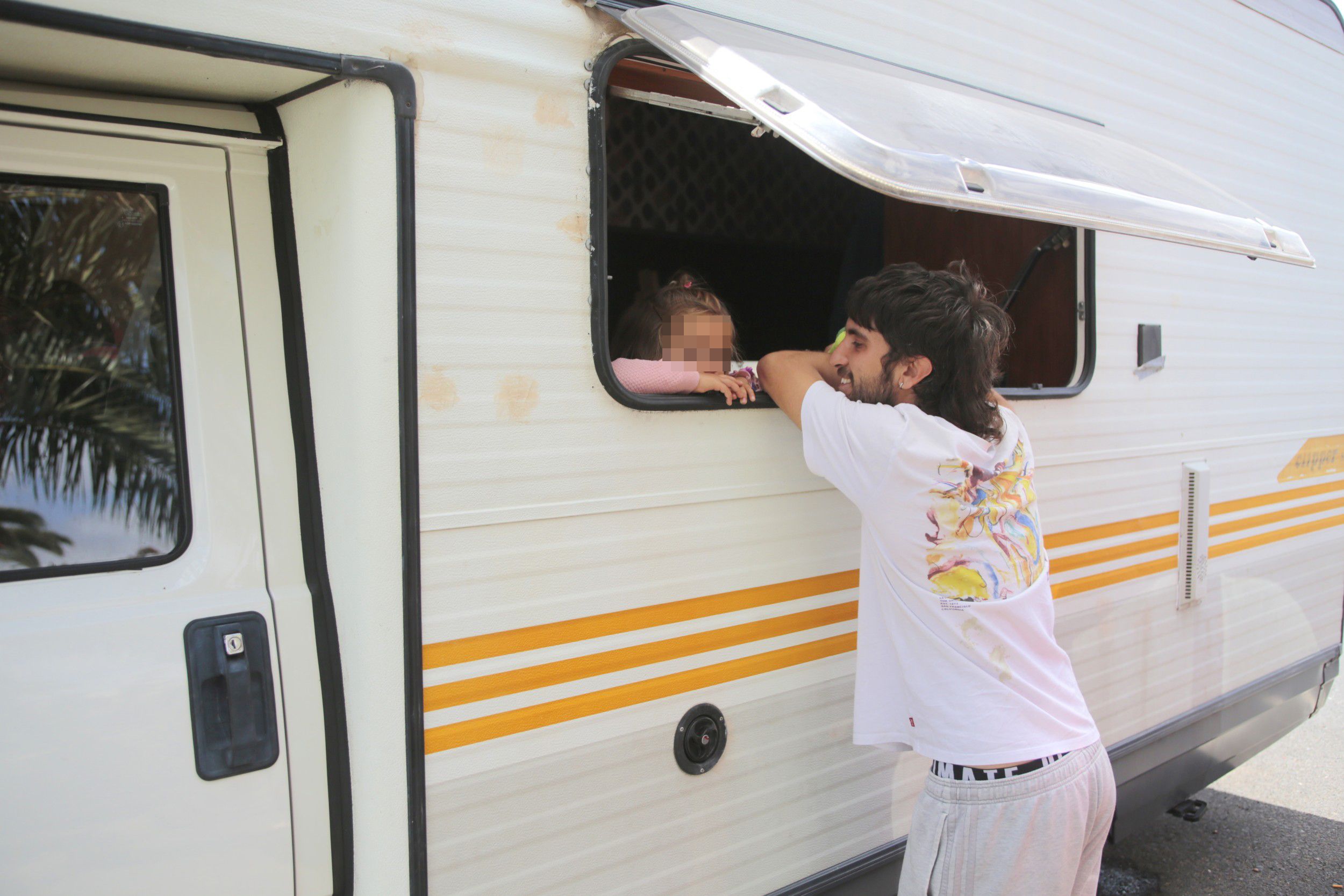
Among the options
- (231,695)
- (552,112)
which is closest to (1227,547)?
(552,112)

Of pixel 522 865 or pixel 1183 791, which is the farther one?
pixel 1183 791

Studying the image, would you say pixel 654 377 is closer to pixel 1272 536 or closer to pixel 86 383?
pixel 86 383

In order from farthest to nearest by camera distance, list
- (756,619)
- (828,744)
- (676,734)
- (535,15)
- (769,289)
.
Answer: (769,289), (828,744), (756,619), (676,734), (535,15)

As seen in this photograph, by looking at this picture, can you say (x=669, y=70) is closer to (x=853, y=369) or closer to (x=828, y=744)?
(x=853, y=369)

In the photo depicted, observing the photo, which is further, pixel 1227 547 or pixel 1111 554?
pixel 1227 547

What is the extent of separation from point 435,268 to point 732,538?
801mm

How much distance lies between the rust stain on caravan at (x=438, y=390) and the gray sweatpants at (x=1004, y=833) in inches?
46.5

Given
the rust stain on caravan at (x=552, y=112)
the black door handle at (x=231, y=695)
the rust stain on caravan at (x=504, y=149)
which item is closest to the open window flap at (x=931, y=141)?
the rust stain on caravan at (x=552, y=112)

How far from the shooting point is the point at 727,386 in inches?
75.0

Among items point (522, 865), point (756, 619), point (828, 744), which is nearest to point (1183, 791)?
point (828, 744)

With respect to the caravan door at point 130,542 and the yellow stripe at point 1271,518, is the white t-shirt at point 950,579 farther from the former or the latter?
the yellow stripe at point 1271,518

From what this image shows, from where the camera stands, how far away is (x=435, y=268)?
1542 mm

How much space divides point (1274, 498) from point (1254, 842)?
1.44 metres

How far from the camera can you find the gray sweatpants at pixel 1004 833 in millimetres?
1789
